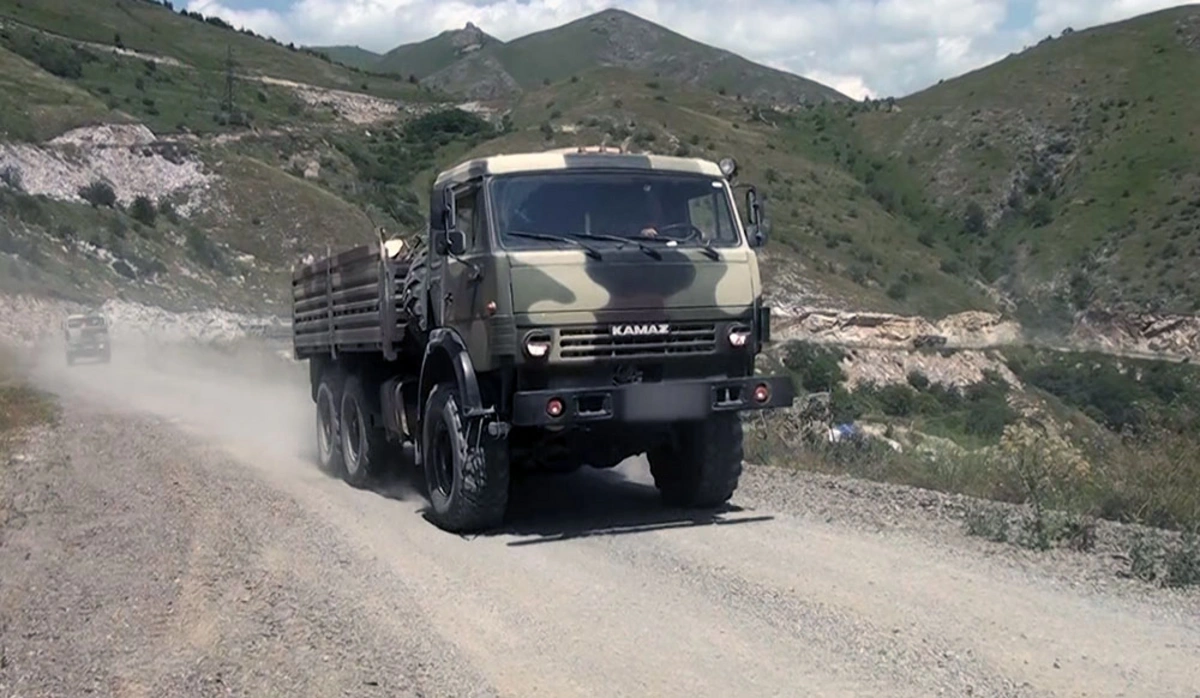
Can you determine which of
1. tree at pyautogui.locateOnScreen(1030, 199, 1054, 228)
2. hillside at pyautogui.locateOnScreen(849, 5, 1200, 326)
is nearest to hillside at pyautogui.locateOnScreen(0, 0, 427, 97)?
hillside at pyautogui.locateOnScreen(849, 5, 1200, 326)

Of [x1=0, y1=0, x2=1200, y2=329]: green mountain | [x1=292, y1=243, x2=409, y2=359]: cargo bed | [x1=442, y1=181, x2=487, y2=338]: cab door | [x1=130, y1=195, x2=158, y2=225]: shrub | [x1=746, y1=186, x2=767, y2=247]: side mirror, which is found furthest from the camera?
[x1=0, y1=0, x2=1200, y2=329]: green mountain

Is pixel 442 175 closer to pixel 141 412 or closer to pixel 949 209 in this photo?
pixel 141 412

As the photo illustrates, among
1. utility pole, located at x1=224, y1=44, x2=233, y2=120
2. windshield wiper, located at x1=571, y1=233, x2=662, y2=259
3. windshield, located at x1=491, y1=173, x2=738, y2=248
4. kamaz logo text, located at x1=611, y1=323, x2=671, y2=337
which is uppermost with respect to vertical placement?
Answer: utility pole, located at x1=224, y1=44, x2=233, y2=120

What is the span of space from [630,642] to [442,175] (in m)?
5.21

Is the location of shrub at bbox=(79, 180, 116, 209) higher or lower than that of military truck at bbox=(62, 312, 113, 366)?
higher

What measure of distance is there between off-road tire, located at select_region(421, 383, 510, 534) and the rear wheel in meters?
4.28

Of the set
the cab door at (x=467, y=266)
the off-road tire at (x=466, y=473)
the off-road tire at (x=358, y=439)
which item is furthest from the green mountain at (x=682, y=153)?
the cab door at (x=467, y=266)

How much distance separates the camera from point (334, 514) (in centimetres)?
1118

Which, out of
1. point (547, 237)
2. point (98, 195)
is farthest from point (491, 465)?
point (98, 195)

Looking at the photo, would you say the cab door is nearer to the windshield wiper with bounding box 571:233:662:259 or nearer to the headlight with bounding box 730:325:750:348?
the windshield wiper with bounding box 571:233:662:259

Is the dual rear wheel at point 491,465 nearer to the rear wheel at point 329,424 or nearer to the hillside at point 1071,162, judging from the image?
the rear wheel at point 329,424

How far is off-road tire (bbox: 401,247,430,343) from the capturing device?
11.1m

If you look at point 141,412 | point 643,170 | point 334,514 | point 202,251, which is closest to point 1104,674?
point 643,170

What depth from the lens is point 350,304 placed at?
13492 mm
